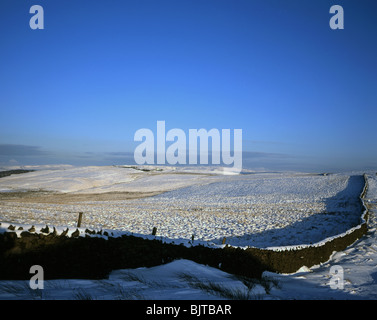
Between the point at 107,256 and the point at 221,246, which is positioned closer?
the point at 107,256

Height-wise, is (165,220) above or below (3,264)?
below

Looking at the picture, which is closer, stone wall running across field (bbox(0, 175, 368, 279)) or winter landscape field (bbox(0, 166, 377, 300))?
winter landscape field (bbox(0, 166, 377, 300))

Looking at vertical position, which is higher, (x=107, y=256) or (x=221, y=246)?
(x=107, y=256)

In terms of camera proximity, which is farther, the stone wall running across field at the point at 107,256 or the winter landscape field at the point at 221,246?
the stone wall running across field at the point at 107,256

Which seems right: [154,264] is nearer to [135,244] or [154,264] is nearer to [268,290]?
[135,244]

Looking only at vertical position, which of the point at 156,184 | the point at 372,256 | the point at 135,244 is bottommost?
the point at 156,184
